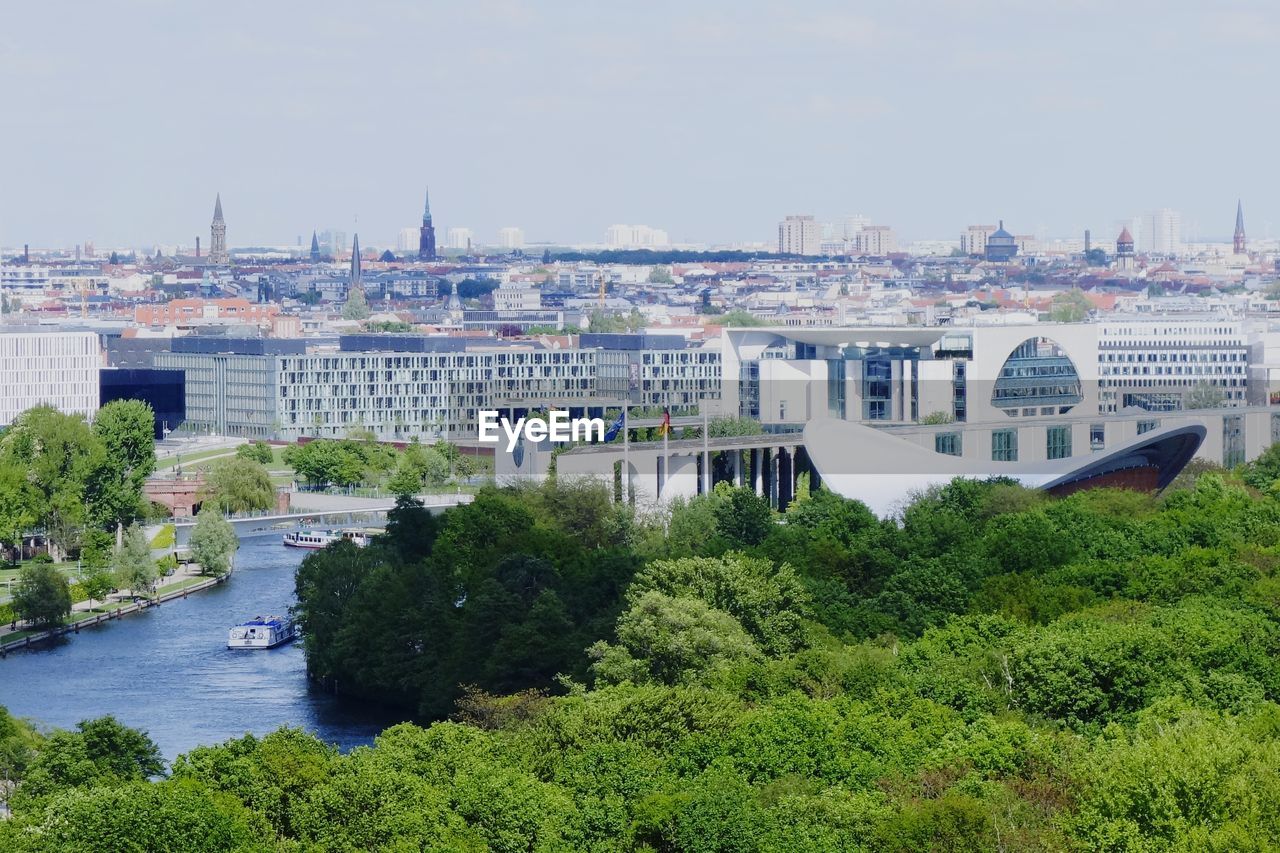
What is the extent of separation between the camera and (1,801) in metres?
17.4

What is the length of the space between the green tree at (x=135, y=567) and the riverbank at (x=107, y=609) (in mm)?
203

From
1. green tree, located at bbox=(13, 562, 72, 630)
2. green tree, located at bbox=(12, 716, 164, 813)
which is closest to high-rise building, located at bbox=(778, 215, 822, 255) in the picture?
green tree, located at bbox=(13, 562, 72, 630)

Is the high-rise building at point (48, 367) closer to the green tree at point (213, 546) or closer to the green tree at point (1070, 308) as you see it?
the green tree at point (213, 546)

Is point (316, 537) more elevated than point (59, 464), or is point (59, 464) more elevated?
point (59, 464)

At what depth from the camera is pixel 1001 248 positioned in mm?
146000

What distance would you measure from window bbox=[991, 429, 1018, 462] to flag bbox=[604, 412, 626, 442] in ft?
17.6

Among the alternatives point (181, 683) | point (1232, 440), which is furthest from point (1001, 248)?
point (181, 683)

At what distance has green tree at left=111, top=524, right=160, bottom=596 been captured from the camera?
3228 cm

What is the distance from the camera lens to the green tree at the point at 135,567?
106 ft

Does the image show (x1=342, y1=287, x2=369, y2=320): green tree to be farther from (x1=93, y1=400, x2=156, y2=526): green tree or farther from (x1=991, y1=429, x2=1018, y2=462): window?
(x1=991, y1=429, x2=1018, y2=462): window

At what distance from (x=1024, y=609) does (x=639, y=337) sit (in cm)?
4330

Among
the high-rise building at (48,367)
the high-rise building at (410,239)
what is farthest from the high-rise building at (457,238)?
the high-rise building at (48,367)

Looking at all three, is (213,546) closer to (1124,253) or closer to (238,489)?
(238,489)

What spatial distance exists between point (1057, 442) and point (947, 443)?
2.61 metres
